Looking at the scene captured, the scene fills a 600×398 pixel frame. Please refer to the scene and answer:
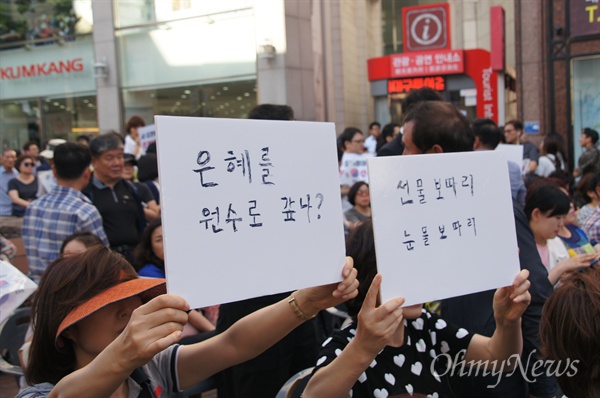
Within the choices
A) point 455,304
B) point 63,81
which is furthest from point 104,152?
point 63,81

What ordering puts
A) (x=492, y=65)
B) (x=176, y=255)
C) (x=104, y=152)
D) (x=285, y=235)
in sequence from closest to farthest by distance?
1. (x=176, y=255)
2. (x=285, y=235)
3. (x=104, y=152)
4. (x=492, y=65)

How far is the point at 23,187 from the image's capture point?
25.0 feet

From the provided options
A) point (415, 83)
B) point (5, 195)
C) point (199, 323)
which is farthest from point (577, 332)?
point (415, 83)

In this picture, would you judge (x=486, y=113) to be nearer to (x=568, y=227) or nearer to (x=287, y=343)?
(x=568, y=227)

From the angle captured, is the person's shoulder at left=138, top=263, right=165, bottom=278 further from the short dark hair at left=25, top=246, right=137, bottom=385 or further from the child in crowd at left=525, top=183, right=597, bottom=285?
the child in crowd at left=525, top=183, right=597, bottom=285

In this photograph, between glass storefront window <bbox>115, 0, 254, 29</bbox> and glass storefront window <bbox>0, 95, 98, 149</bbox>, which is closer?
glass storefront window <bbox>115, 0, 254, 29</bbox>

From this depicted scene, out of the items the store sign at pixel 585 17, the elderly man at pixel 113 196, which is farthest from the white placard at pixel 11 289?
the store sign at pixel 585 17

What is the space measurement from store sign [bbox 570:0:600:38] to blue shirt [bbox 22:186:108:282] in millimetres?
10373

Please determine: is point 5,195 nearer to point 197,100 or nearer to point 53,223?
point 53,223

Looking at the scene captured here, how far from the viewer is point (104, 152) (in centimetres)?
440

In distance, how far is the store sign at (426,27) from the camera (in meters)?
18.3

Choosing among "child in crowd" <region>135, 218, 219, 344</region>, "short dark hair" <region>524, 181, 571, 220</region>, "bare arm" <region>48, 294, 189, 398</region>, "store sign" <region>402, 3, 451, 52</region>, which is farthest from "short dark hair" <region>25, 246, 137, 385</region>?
"store sign" <region>402, 3, 451, 52</region>

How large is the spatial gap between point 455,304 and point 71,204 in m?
2.66

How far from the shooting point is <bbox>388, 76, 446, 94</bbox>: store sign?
1795 centimetres
